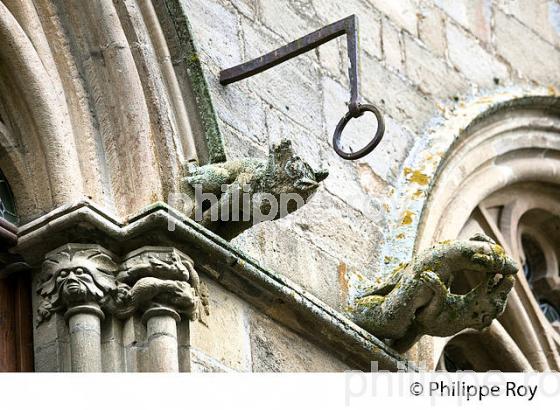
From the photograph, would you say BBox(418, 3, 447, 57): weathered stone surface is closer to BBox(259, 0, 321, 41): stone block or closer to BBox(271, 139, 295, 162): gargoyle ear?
BBox(259, 0, 321, 41): stone block

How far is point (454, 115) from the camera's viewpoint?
7.75 m

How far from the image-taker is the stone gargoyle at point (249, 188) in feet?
19.5

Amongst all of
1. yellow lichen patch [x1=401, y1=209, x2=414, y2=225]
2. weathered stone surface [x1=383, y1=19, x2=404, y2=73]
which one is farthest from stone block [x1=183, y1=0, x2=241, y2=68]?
weathered stone surface [x1=383, y1=19, x2=404, y2=73]

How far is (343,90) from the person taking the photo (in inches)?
287

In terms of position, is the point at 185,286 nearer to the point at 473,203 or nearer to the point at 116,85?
the point at 116,85

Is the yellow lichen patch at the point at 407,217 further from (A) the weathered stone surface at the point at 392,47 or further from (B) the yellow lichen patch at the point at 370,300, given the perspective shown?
(A) the weathered stone surface at the point at 392,47

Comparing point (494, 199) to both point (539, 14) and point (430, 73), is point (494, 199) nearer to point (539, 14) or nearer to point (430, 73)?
point (430, 73)

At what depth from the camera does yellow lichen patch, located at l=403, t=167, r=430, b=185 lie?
730cm

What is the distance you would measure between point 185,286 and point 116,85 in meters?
0.69

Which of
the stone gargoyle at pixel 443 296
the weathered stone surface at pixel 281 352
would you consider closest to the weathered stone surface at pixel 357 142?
the stone gargoyle at pixel 443 296

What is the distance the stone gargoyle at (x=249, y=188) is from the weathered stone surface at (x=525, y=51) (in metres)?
2.56

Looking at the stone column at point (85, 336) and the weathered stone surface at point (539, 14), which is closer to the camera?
the stone column at point (85, 336)

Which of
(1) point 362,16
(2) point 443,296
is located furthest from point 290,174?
(1) point 362,16

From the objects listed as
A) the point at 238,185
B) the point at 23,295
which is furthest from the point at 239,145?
the point at 23,295
